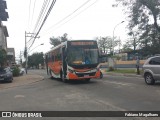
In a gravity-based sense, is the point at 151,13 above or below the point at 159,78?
above

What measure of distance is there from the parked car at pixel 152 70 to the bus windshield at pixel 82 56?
412 cm

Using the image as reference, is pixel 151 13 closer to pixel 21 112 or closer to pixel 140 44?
pixel 140 44

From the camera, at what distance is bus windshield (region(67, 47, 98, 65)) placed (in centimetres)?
1944

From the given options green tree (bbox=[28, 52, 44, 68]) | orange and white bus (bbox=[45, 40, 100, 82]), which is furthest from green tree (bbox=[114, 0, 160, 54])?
green tree (bbox=[28, 52, 44, 68])

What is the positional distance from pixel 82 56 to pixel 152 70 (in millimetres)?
5240

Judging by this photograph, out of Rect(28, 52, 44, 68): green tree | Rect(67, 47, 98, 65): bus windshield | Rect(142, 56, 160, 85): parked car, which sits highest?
Rect(28, 52, 44, 68): green tree

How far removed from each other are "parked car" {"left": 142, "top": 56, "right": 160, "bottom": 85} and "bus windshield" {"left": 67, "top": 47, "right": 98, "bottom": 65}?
13.5 ft

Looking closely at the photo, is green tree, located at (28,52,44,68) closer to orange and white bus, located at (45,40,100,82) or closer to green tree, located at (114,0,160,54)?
green tree, located at (114,0,160,54)

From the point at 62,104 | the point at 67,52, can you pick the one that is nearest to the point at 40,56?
the point at 67,52

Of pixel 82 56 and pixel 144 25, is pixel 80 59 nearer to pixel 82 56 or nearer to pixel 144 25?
pixel 82 56

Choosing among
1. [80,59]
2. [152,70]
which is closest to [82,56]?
[80,59]

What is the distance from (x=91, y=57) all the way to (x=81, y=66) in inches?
39.8

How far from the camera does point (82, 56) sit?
64.2ft

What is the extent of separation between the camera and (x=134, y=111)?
346 inches
